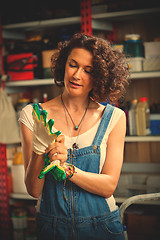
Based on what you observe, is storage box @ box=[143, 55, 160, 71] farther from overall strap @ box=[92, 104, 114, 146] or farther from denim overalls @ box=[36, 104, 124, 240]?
denim overalls @ box=[36, 104, 124, 240]

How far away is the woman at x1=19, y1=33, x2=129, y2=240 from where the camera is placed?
1281mm

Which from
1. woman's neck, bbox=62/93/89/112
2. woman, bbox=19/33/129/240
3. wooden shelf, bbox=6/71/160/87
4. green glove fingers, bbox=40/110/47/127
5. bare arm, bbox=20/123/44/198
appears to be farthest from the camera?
wooden shelf, bbox=6/71/160/87

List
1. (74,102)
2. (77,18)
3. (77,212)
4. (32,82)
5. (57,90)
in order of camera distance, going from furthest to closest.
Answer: (57,90), (32,82), (77,18), (74,102), (77,212)

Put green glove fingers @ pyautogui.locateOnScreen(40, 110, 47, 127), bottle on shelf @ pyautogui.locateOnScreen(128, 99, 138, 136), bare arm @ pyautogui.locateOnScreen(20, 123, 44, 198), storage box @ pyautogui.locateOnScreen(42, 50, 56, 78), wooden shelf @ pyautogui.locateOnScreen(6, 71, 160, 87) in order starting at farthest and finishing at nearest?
storage box @ pyautogui.locateOnScreen(42, 50, 56, 78) → bottle on shelf @ pyautogui.locateOnScreen(128, 99, 138, 136) → wooden shelf @ pyautogui.locateOnScreen(6, 71, 160, 87) → bare arm @ pyautogui.locateOnScreen(20, 123, 44, 198) → green glove fingers @ pyautogui.locateOnScreen(40, 110, 47, 127)

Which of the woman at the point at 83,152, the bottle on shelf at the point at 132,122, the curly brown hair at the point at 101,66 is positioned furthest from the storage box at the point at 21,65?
the woman at the point at 83,152

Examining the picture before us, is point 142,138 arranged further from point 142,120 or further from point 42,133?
point 42,133

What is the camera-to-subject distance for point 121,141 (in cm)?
138

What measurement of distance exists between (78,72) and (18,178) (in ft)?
5.23

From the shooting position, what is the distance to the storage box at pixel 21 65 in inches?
102

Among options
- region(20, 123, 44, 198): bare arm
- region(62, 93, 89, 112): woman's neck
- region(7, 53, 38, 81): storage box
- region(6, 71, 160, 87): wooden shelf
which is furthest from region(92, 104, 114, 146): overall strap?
region(7, 53, 38, 81): storage box

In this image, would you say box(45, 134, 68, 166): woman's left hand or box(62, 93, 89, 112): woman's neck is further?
box(62, 93, 89, 112): woman's neck

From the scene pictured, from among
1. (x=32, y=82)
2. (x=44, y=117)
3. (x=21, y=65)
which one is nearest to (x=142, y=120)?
(x=32, y=82)

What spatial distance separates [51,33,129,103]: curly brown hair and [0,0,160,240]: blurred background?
37.1 inches

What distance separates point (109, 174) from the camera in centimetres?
132
